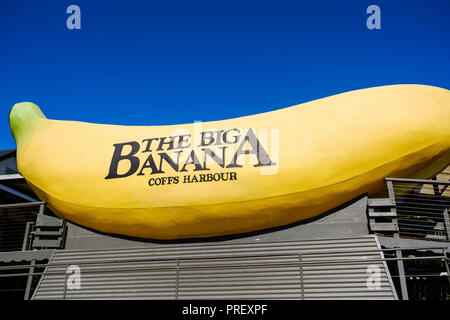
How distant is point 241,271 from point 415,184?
12.9 ft

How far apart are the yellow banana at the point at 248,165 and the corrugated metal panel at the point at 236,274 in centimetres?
56

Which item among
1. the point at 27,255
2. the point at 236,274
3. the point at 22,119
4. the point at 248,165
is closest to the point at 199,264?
the point at 236,274

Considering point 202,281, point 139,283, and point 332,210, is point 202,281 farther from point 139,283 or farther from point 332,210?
point 332,210

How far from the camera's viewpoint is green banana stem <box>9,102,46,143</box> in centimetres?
1062

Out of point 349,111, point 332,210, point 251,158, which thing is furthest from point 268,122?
point 332,210

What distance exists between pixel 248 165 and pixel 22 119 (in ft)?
20.3

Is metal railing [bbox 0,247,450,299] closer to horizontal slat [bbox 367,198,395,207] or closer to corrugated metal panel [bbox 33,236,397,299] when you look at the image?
corrugated metal panel [bbox 33,236,397,299]

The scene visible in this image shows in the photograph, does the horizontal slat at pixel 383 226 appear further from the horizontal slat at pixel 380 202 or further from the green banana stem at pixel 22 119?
the green banana stem at pixel 22 119

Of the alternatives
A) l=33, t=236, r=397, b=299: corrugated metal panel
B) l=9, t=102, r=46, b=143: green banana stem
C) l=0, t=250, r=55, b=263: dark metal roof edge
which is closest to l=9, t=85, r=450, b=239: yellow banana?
l=33, t=236, r=397, b=299: corrugated metal panel

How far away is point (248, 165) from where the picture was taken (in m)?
8.61

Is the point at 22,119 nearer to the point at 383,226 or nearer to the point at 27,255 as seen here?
the point at 27,255

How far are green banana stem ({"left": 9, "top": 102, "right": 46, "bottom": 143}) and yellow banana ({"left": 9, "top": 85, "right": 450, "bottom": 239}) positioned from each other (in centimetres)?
122

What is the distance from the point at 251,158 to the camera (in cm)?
868

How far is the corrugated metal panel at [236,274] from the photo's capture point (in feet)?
23.4
